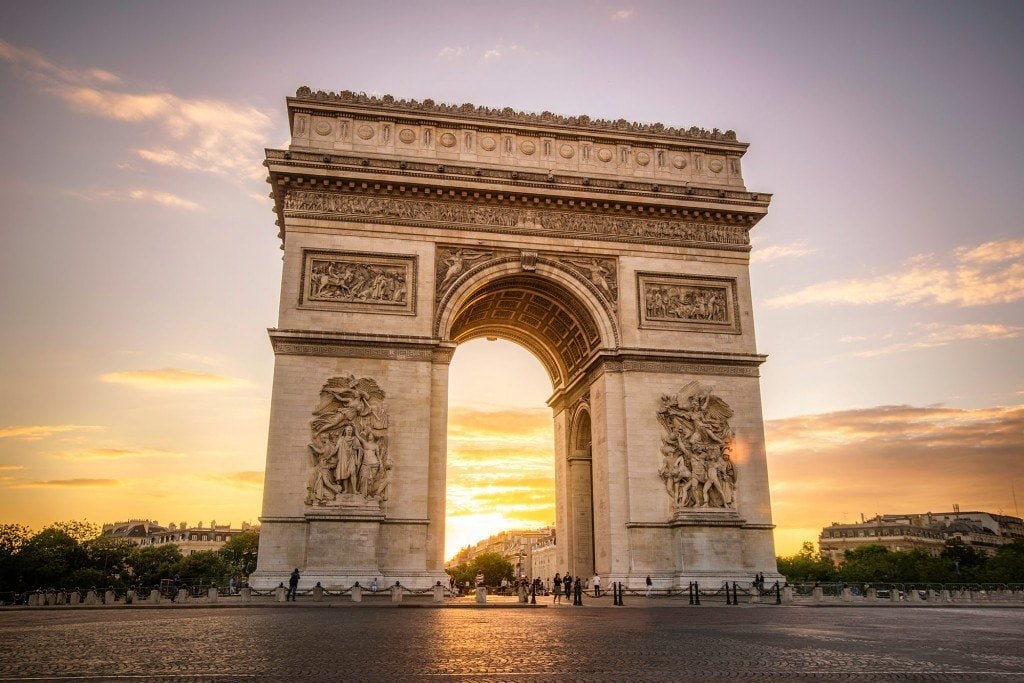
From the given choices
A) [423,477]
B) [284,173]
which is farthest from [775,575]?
[284,173]

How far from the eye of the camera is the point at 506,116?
2784 cm

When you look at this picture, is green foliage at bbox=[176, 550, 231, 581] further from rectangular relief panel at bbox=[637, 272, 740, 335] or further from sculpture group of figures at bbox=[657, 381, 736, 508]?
rectangular relief panel at bbox=[637, 272, 740, 335]

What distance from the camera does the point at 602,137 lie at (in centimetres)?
2816

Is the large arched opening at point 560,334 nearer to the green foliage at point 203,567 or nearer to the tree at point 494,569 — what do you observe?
the green foliage at point 203,567

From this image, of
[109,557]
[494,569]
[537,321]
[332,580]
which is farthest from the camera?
[494,569]

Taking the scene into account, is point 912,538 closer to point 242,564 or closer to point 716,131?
point 242,564

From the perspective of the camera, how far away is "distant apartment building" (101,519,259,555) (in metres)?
111

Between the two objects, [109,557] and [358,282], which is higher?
[358,282]

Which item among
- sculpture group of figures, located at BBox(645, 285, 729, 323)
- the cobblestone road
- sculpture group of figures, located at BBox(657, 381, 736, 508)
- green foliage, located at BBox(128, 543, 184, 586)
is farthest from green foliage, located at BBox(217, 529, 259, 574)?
the cobblestone road

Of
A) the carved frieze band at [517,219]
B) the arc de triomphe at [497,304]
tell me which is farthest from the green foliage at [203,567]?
the carved frieze band at [517,219]

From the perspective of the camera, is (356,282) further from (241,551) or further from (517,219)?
(241,551)

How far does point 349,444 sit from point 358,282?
214 inches

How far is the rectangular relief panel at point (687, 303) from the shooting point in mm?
26844

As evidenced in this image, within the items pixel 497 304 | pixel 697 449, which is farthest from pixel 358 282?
pixel 697 449
